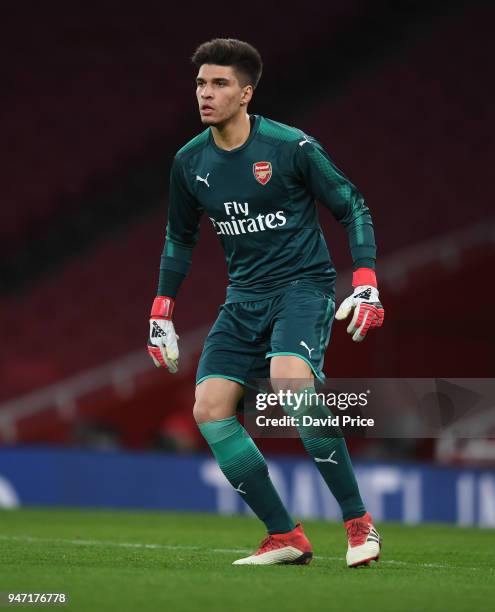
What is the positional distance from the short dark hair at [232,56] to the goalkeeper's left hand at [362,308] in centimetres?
101

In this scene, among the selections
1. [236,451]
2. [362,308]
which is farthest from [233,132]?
[236,451]

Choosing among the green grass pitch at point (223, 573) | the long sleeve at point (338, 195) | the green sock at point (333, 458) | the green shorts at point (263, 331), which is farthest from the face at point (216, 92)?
the green grass pitch at point (223, 573)

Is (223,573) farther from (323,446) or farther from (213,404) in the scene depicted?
(213,404)

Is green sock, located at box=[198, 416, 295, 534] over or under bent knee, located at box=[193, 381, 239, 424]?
under

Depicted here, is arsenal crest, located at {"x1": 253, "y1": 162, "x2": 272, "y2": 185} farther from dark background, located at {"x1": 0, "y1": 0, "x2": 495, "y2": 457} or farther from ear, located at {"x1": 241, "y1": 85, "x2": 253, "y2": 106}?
dark background, located at {"x1": 0, "y1": 0, "x2": 495, "y2": 457}

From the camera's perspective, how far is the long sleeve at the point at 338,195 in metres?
5.61

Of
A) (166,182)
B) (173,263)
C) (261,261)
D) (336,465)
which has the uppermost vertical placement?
(166,182)

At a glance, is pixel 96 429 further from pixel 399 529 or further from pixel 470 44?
pixel 470 44

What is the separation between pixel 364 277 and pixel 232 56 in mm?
1078

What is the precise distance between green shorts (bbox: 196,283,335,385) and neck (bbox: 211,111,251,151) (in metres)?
0.67

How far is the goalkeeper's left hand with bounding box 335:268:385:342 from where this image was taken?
5277 mm

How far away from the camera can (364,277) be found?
216 inches

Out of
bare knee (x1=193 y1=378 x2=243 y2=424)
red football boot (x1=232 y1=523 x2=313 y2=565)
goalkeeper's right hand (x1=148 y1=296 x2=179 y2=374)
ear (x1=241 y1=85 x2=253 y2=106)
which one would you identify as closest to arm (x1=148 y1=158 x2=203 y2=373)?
goalkeeper's right hand (x1=148 y1=296 x2=179 y2=374)

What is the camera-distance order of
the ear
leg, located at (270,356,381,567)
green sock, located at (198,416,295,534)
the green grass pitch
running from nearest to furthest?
the green grass pitch < leg, located at (270,356,381,567) < green sock, located at (198,416,295,534) < the ear
